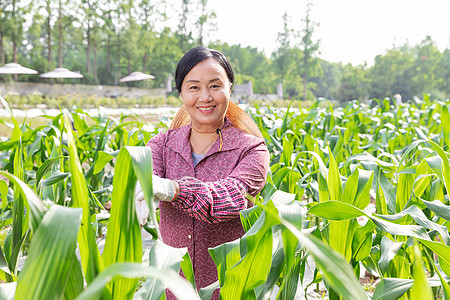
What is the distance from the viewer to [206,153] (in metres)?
1.17

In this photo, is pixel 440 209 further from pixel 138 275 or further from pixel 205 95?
pixel 138 275

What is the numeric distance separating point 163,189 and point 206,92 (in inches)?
15.6

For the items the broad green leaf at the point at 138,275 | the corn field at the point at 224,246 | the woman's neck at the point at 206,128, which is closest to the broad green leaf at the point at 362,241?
the corn field at the point at 224,246

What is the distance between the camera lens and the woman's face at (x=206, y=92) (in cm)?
110

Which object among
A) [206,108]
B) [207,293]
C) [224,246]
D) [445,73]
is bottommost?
[207,293]

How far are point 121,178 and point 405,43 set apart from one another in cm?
5306

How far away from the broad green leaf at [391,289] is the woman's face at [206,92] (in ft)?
2.02

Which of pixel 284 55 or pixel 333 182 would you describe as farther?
pixel 284 55

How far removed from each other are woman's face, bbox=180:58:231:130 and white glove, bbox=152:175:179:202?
330 mm

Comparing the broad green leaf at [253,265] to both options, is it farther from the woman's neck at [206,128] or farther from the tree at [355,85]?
the tree at [355,85]

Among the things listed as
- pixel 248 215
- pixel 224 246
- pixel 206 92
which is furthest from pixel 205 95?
pixel 224 246

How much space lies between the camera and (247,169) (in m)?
1.04

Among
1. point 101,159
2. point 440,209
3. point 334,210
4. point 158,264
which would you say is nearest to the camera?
point 158,264

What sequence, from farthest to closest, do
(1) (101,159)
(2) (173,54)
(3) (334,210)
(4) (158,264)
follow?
(2) (173,54) < (1) (101,159) < (3) (334,210) < (4) (158,264)
